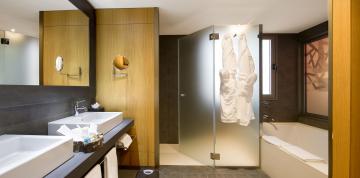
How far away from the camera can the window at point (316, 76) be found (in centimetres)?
307

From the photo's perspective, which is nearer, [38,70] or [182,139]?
[38,70]

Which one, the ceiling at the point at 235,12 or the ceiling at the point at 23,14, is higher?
the ceiling at the point at 235,12

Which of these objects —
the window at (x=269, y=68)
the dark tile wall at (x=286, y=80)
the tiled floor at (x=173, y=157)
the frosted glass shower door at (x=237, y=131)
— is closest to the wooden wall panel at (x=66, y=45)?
the tiled floor at (x=173, y=157)

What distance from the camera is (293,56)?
362 centimetres

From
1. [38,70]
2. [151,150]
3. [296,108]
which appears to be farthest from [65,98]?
[296,108]

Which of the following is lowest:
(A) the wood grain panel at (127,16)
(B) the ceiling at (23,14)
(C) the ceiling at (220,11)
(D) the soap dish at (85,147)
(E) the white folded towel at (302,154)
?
(E) the white folded towel at (302,154)

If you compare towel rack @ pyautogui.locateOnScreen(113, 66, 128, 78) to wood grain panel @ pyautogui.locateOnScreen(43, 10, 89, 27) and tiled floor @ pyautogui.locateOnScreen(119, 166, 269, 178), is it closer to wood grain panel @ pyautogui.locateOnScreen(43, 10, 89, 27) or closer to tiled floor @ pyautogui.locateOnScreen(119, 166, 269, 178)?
wood grain panel @ pyautogui.locateOnScreen(43, 10, 89, 27)

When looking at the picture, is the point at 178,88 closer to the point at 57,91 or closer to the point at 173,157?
the point at 173,157

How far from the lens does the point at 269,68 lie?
363 cm

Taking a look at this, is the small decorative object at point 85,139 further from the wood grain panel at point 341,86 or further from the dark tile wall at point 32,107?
the wood grain panel at point 341,86

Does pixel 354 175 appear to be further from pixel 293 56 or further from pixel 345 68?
pixel 293 56

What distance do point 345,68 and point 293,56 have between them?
2.80 m

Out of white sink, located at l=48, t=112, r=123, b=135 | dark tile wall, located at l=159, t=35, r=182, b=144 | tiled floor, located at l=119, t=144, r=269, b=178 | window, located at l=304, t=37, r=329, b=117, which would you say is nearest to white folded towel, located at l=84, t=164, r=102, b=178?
white sink, located at l=48, t=112, r=123, b=135

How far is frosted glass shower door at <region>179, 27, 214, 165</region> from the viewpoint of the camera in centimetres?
289
